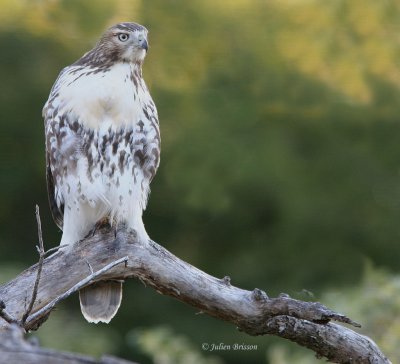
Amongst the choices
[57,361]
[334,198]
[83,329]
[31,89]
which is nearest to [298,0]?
[334,198]

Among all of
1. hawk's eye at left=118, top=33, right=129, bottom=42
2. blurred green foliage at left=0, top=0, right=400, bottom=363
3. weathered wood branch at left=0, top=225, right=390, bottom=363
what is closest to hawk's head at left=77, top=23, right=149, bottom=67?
hawk's eye at left=118, top=33, right=129, bottom=42

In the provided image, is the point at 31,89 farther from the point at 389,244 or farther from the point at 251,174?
the point at 389,244

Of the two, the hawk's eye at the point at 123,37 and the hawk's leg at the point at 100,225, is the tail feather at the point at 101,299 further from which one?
the hawk's eye at the point at 123,37

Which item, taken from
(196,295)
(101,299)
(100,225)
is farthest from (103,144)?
(196,295)

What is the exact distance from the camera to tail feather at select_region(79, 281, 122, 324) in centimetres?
346

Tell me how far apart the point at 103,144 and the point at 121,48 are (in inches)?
13.4

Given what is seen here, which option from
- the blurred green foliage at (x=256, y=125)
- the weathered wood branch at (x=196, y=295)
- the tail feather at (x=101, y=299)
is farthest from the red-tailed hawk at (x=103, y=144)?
the blurred green foliage at (x=256, y=125)

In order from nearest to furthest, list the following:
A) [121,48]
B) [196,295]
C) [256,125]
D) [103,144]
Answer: [196,295]
[103,144]
[121,48]
[256,125]

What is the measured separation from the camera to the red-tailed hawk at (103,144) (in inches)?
136

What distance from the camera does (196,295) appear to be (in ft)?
10.1

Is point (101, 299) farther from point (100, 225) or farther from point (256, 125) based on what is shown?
point (256, 125)

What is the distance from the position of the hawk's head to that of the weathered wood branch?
671mm

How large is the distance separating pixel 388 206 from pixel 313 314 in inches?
142

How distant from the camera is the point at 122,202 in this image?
347cm
